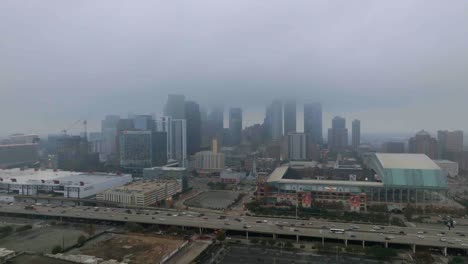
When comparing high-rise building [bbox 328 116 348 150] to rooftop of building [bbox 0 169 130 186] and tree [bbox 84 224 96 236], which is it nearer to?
rooftop of building [bbox 0 169 130 186]

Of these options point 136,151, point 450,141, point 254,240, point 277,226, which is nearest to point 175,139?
point 136,151

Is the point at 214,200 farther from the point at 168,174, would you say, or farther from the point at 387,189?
the point at 387,189

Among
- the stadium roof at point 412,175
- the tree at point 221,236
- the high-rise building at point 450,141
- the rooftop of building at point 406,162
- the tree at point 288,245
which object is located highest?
the high-rise building at point 450,141

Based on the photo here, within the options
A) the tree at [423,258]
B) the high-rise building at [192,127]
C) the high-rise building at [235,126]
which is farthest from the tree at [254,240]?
the high-rise building at [235,126]

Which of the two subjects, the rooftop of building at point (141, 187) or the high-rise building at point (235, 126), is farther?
the high-rise building at point (235, 126)

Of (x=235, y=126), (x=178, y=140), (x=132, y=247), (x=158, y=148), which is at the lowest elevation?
(x=132, y=247)

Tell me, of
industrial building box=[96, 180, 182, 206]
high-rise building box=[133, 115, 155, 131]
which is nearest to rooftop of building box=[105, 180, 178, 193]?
industrial building box=[96, 180, 182, 206]

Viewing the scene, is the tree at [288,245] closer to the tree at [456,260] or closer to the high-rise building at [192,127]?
the tree at [456,260]
